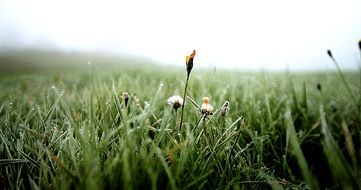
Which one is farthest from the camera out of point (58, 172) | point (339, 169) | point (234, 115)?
point (234, 115)

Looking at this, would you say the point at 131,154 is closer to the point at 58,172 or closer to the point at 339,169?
the point at 58,172

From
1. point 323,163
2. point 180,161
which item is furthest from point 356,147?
point 180,161

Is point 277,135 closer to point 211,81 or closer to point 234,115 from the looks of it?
point 234,115

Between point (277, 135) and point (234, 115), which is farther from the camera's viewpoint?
point (234, 115)

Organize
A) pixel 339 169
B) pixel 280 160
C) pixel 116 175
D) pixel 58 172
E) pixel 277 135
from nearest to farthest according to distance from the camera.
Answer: pixel 339 169 → pixel 116 175 → pixel 58 172 → pixel 280 160 → pixel 277 135

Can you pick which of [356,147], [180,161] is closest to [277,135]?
[356,147]

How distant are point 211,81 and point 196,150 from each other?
1.38 metres

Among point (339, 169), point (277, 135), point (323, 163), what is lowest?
point (323, 163)

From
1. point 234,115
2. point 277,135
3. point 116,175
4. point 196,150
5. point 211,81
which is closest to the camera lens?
point 116,175

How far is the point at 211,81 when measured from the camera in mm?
2561

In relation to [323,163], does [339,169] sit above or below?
above

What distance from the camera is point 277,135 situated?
1.72 metres

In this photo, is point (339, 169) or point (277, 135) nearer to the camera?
point (339, 169)

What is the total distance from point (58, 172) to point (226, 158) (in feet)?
1.95
